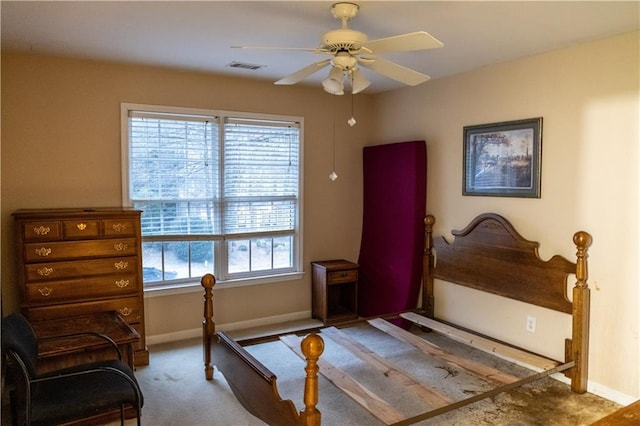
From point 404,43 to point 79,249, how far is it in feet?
8.79

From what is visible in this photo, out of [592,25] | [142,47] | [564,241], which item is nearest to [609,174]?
[564,241]

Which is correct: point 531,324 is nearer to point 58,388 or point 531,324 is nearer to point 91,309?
point 58,388

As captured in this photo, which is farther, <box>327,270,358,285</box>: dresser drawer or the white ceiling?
<box>327,270,358,285</box>: dresser drawer

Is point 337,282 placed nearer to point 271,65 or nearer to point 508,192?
point 508,192

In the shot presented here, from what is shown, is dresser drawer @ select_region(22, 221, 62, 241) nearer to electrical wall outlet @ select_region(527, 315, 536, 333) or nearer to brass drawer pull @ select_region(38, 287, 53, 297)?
brass drawer pull @ select_region(38, 287, 53, 297)

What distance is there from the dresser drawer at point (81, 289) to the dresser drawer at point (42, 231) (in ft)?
1.06

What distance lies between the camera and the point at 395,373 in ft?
9.87

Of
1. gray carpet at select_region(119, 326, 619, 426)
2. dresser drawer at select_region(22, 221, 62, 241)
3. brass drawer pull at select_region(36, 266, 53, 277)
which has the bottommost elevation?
gray carpet at select_region(119, 326, 619, 426)

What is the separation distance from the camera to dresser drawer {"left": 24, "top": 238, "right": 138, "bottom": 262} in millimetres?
3260

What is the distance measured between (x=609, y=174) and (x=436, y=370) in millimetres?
1870

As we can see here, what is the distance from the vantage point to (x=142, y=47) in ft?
11.1

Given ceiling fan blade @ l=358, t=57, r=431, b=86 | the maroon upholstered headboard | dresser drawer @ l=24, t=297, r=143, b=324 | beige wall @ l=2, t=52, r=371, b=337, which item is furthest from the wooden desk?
the maroon upholstered headboard

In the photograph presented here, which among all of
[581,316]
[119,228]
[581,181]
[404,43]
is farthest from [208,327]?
[581,181]

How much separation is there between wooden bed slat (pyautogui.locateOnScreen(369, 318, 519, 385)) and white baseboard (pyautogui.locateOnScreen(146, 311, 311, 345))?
1.27 meters
